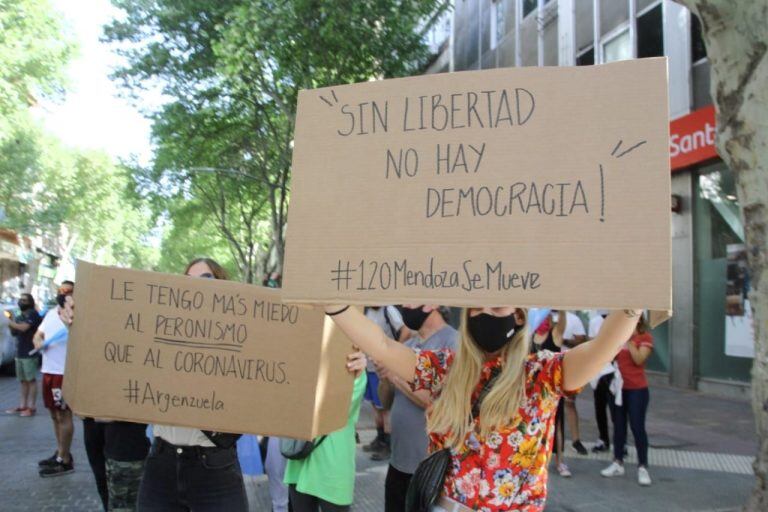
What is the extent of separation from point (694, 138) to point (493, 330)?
481 inches

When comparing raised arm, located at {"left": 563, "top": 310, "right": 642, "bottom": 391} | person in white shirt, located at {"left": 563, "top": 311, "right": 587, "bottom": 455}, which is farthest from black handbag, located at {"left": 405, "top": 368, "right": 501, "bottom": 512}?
person in white shirt, located at {"left": 563, "top": 311, "right": 587, "bottom": 455}

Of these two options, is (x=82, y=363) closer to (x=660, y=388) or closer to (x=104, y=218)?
(x=660, y=388)

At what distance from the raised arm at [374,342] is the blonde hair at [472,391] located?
0.16 m

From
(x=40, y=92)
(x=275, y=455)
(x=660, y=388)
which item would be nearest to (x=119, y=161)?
(x=40, y=92)

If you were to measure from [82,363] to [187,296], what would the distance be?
0.57 meters

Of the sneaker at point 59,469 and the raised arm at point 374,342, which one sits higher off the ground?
Answer: the raised arm at point 374,342

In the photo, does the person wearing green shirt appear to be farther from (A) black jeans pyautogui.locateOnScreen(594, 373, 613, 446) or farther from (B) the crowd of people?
(A) black jeans pyautogui.locateOnScreen(594, 373, 613, 446)

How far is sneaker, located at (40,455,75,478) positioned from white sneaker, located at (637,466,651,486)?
553cm

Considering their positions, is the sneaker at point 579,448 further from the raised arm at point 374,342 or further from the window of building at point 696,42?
the window of building at point 696,42

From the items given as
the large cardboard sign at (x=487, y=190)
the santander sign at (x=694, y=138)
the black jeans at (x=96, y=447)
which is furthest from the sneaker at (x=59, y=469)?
the santander sign at (x=694, y=138)

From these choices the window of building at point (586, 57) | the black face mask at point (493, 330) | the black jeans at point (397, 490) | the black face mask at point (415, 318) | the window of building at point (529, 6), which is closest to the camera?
the black face mask at point (493, 330)

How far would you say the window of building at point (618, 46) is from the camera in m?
15.0

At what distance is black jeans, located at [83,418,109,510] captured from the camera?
462 cm

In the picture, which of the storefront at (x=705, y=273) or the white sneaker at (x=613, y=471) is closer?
the white sneaker at (x=613, y=471)
